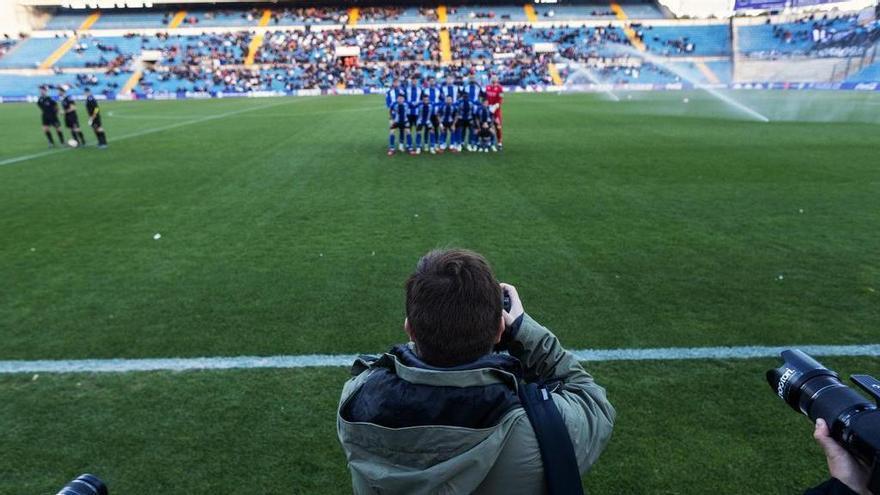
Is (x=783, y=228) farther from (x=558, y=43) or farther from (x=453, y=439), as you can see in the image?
(x=558, y=43)

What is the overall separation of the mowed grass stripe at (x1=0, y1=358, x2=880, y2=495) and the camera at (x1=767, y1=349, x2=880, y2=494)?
1541 millimetres

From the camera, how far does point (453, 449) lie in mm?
1450

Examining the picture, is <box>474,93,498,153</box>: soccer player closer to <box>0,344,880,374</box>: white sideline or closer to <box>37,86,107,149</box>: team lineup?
<box>37,86,107,149</box>: team lineup

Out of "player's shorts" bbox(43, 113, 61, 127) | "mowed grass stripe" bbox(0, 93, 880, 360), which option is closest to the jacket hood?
"mowed grass stripe" bbox(0, 93, 880, 360)

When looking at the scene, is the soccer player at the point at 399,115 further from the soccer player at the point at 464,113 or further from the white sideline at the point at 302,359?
the white sideline at the point at 302,359

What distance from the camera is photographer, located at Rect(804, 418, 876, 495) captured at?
139 centimetres

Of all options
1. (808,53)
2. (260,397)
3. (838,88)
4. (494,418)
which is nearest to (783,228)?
(260,397)

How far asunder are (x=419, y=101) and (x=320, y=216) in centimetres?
657

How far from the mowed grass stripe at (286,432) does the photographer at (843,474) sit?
1712mm

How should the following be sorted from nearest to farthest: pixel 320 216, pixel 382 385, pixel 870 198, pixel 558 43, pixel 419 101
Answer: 1. pixel 382 385
2. pixel 320 216
3. pixel 870 198
4. pixel 419 101
5. pixel 558 43

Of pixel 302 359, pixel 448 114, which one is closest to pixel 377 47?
pixel 448 114

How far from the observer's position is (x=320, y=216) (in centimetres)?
873

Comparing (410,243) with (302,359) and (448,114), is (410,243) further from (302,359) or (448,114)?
(448,114)

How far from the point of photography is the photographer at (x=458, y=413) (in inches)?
57.1
